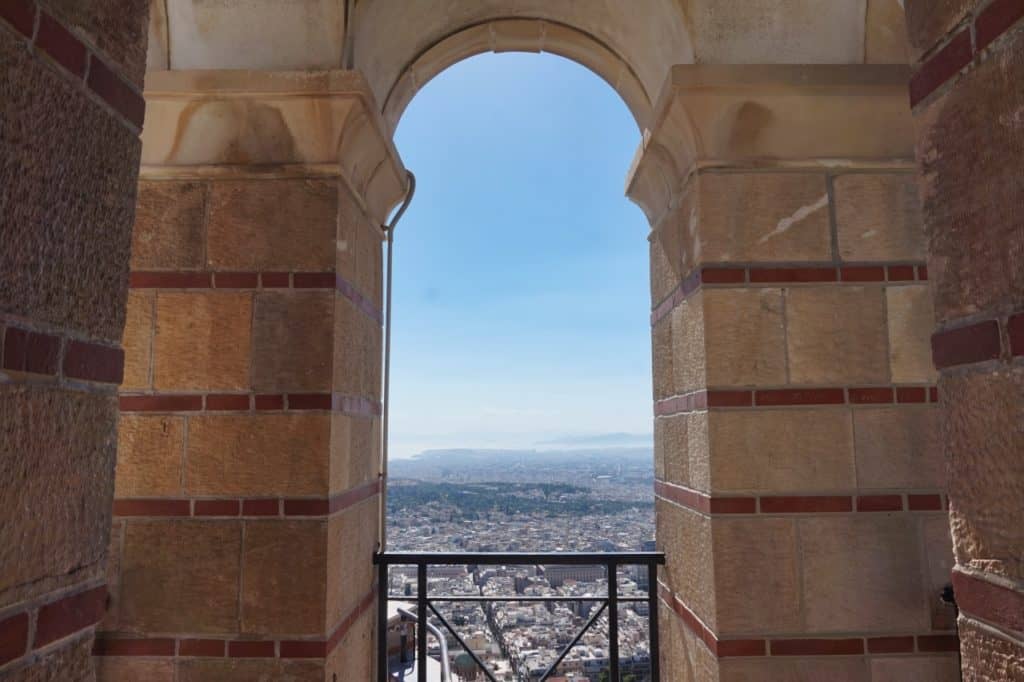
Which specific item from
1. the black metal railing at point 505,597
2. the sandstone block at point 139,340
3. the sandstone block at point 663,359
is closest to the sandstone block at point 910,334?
the sandstone block at point 663,359

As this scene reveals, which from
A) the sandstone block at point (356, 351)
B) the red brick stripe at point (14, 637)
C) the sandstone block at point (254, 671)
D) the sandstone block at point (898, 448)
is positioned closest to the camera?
the red brick stripe at point (14, 637)

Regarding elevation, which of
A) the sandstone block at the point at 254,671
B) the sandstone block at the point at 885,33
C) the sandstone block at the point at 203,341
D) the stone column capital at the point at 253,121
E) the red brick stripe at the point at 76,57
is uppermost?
the sandstone block at the point at 885,33

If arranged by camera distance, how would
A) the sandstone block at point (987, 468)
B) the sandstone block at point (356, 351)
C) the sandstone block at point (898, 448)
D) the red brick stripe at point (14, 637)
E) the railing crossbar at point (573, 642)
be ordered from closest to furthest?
the red brick stripe at point (14, 637) < the sandstone block at point (987, 468) < the sandstone block at point (898, 448) < the sandstone block at point (356, 351) < the railing crossbar at point (573, 642)

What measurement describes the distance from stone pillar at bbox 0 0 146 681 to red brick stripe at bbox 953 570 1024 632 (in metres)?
1.19

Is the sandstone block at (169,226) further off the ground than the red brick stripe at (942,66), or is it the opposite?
the sandstone block at (169,226)

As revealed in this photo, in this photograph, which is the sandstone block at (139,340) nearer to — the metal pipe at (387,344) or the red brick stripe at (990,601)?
the metal pipe at (387,344)

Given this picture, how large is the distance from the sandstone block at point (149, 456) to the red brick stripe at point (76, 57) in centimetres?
140

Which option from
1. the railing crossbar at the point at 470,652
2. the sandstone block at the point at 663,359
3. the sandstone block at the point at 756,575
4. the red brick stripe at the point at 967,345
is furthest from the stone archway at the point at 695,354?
the red brick stripe at the point at 967,345

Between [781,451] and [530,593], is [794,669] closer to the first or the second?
[781,451]

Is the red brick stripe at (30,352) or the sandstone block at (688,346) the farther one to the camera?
the sandstone block at (688,346)

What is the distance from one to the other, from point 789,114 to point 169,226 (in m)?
2.10

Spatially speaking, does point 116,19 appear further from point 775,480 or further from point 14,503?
point 775,480

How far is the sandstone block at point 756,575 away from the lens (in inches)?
83.4

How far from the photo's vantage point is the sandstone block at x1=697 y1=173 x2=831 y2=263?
89.4 inches
